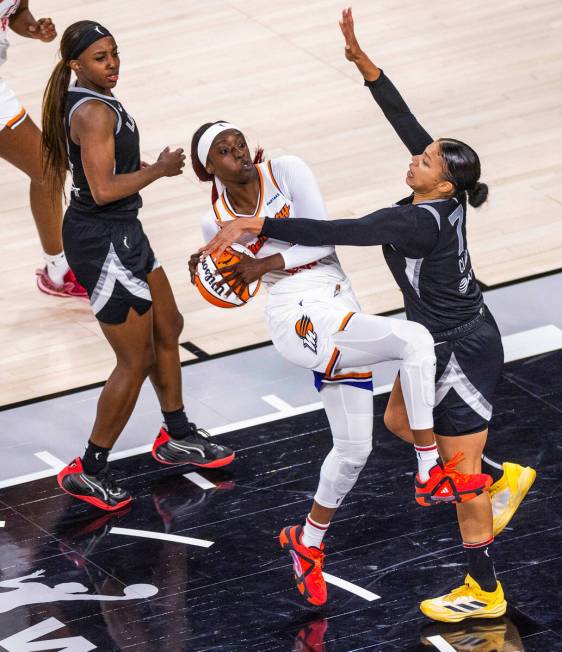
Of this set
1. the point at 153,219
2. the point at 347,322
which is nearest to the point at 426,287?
the point at 347,322

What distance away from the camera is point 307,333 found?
5.27m

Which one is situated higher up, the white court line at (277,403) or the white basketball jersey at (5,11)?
the white basketball jersey at (5,11)

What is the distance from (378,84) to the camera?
5602mm

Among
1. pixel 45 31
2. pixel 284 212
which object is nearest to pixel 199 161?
pixel 284 212

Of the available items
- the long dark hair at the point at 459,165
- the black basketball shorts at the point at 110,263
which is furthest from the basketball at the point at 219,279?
the black basketball shorts at the point at 110,263

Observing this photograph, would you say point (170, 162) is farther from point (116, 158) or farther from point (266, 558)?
point (266, 558)

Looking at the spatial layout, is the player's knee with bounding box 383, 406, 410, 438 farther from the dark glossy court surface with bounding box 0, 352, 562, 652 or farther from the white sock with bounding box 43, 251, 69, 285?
the white sock with bounding box 43, 251, 69, 285

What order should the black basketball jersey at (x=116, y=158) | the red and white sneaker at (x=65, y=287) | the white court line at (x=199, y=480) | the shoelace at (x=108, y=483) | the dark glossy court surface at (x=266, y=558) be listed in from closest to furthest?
the dark glossy court surface at (x=266, y=558), the black basketball jersey at (x=116, y=158), the shoelace at (x=108, y=483), the white court line at (x=199, y=480), the red and white sneaker at (x=65, y=287)

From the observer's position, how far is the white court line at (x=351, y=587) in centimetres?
551

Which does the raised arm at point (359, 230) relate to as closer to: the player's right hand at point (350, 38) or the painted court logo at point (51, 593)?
the player's right hand at point (350, 38)

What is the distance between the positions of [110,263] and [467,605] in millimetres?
1968

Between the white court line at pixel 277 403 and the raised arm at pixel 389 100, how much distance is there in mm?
1812

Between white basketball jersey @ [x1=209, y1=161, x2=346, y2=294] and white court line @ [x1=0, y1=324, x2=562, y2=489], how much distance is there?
4.98 feet

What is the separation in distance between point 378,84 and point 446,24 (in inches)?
229
